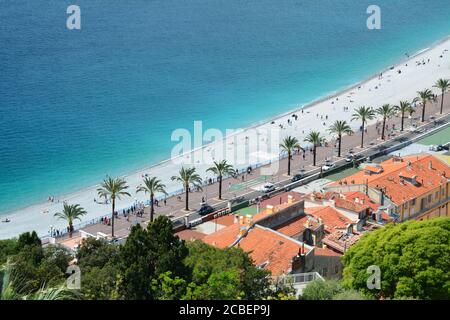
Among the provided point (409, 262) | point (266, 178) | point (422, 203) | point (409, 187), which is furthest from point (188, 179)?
point (409, 262)

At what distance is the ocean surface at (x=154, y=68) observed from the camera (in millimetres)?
94625

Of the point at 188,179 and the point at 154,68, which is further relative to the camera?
the point at 154,68

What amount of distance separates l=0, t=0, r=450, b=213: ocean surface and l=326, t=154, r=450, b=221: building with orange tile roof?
39357 mm

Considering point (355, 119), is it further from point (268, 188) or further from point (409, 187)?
point (409, 187)

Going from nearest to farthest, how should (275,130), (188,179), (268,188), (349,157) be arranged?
1. (188,179)
2. (268,188)
3. (349,157)
4. (275,130)

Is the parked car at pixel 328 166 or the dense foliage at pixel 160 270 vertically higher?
the parked car at pixel 328 166

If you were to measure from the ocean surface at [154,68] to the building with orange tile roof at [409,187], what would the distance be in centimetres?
3936

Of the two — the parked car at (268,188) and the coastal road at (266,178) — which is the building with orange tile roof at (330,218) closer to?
the coastal road at (266,178)

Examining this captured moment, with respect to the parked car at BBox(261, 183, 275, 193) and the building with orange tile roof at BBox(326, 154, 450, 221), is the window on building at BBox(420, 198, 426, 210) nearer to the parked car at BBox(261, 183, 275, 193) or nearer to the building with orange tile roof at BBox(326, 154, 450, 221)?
the building with orange tile roof at BBox(326, 154, 450, 221)

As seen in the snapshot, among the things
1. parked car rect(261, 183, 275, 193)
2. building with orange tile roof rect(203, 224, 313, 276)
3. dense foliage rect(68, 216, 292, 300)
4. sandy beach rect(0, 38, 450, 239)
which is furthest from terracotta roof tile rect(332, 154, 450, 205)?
sandy beach rect(0, 38, 450, 239)

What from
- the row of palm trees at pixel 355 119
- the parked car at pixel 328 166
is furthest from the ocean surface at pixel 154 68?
the parked car at pixel 328 166

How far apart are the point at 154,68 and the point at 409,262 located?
103152mm

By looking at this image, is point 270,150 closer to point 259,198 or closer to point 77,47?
point 259,198

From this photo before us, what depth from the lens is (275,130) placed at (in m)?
99.2
